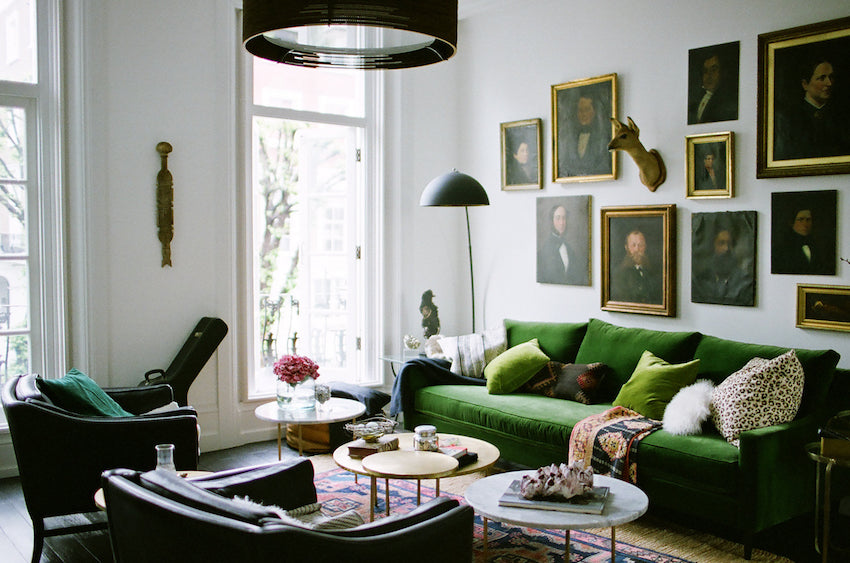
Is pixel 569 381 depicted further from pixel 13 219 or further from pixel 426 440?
pixel 13 219

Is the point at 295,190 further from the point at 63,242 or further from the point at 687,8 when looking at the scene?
the point at 687,8

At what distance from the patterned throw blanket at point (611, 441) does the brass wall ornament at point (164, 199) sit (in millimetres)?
2925

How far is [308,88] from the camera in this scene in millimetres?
6211

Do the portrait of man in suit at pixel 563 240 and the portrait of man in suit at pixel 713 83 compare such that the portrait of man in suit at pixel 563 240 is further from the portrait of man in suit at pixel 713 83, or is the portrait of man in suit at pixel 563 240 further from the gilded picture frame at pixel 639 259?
the portrait of man in suit at pixel 713 83

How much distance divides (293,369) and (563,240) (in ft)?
7.41

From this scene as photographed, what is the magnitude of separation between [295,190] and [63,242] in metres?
1.77

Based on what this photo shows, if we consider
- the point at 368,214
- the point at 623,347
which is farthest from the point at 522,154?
the point at 623,347

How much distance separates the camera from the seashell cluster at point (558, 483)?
3254mm

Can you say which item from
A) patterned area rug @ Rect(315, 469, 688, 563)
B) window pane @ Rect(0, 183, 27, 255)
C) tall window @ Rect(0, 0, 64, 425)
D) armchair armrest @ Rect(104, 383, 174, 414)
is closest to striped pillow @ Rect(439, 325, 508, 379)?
patterned area rug @ Rect(315, 469, 688, 563)

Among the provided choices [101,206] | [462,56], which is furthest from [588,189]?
[101,206]

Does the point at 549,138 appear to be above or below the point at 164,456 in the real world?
above

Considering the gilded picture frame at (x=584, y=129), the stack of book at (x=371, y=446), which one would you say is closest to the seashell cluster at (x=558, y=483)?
the stack of book at (x=371, y=446)

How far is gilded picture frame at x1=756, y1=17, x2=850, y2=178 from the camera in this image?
4.34 meters

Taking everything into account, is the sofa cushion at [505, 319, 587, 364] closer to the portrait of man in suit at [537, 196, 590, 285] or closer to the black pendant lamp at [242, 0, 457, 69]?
the portrait of man in suit at [537, 196, 590, 285]
